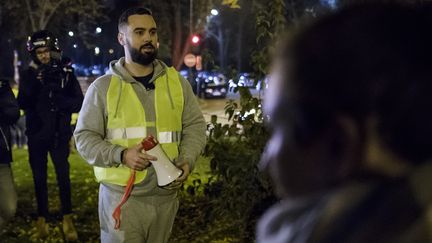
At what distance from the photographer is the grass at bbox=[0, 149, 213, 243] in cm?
668

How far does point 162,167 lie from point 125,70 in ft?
2.01

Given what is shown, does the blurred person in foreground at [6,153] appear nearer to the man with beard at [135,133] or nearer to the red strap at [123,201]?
the man with beard at [135,133]

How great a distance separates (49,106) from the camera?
6395 mm

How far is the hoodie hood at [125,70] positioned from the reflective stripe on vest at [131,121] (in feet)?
0.09

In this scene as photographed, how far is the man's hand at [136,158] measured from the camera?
368cm

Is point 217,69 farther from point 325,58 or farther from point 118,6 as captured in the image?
point 118,6

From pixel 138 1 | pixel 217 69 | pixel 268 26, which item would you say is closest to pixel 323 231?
pixel 268 26

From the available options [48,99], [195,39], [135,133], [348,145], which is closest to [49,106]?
[48,99]

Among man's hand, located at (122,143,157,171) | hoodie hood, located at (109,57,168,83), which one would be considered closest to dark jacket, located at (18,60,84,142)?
hoodie hood, located at (109,57,168,83)

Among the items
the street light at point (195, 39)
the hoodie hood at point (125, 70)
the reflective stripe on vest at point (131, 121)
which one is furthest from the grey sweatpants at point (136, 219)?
the street light at point (195, 39)

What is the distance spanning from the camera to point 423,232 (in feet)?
3.23

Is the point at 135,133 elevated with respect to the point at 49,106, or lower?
elevated

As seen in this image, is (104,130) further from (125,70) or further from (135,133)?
(125,70)

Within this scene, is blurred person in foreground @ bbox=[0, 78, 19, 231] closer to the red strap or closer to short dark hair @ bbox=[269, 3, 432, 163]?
the red strap
